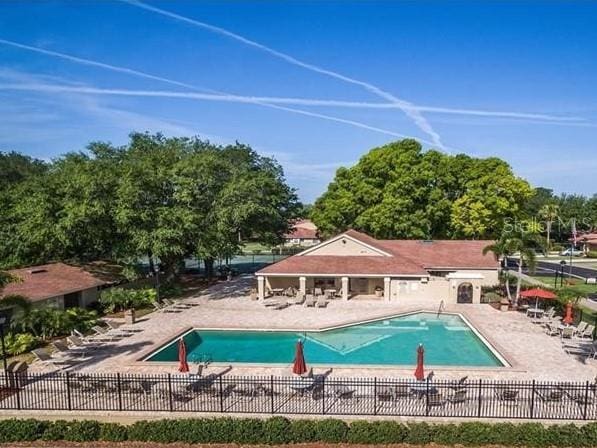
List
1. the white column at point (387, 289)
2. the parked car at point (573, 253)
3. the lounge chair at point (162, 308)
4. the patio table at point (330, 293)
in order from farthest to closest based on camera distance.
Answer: the parked car at point (573, 253) < the patio table at point (330, 293) < the white column at point (387, 289) < the lounge chair at point (162, 308)

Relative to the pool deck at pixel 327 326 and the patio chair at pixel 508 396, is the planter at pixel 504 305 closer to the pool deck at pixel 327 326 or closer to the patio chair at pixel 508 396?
the pool deck at pixel 327 326

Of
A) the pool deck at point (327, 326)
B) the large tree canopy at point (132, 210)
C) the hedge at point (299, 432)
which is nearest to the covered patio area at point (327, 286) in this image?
the pool deck at point (327, 326)

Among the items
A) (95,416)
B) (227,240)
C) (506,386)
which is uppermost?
(227,240)

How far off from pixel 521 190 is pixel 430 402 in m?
40.9

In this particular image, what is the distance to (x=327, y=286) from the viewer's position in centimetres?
3738

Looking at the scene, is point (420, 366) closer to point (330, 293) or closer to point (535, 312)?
point (535, 312)

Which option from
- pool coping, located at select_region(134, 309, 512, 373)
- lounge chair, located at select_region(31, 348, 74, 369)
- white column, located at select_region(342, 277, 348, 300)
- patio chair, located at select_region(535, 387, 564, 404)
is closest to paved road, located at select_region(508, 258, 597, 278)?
white column, located at select_region(342, 277, 348, 300)

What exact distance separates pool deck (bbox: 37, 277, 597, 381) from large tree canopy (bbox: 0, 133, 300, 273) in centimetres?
546

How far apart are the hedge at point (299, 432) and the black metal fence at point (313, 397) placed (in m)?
1.28

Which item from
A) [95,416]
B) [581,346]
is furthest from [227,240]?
[581,346]

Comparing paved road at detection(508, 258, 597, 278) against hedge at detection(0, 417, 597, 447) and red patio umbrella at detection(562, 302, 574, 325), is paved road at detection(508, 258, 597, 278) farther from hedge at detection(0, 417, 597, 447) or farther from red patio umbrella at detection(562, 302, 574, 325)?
hedge at detection(0, 417, 597, 447)

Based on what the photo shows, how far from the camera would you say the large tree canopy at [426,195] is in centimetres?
4825

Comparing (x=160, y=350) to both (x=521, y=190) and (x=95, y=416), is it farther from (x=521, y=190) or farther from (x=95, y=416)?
(x=521, y=190)

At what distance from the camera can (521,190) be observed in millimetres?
49594
